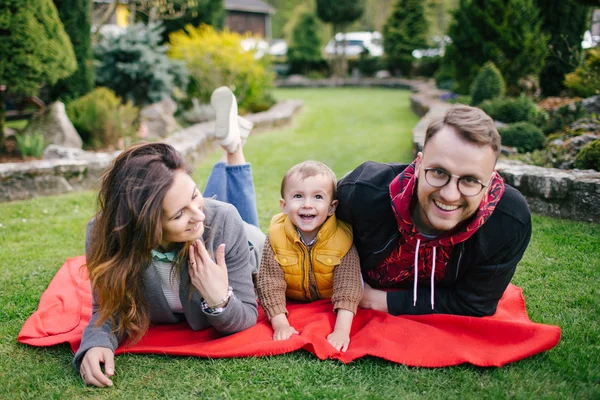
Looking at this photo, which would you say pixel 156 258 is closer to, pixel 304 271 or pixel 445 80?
pixel 304 271

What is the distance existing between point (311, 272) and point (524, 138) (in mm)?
3936

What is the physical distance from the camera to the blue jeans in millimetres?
3529

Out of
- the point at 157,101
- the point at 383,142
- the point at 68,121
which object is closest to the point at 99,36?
the point at 157,101

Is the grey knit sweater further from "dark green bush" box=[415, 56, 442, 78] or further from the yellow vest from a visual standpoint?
"dark green bush" box=[415, 56, 442, 78]

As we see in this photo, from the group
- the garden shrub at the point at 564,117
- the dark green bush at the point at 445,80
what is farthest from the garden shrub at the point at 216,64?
the dark green bush at the point at 445,80

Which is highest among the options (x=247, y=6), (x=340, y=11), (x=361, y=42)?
(x=247, y=6)

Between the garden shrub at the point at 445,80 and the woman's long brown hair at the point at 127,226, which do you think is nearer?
the woman's long brown hair at the point at 127,226

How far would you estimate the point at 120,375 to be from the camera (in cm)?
237

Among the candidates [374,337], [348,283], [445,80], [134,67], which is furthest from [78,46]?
[445,80]

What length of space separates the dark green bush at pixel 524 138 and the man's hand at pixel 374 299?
11.9 ft

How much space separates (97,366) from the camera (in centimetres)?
228

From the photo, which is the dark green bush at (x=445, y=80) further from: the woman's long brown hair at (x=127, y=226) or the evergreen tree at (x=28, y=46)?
the woman's long brown hair at (x=127, y=226)

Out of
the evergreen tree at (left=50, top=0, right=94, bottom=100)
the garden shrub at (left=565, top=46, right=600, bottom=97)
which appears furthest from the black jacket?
the evergreen tree at (left=50, top=0, right=94, bottom=100)

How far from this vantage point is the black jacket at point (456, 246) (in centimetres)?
235
